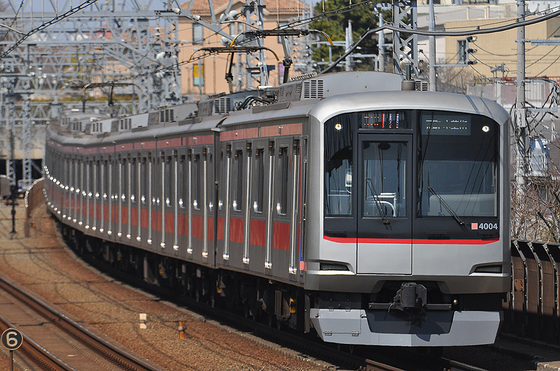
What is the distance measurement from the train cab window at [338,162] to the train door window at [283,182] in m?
1.15

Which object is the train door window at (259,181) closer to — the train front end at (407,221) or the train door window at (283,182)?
the train door window at (283,182)

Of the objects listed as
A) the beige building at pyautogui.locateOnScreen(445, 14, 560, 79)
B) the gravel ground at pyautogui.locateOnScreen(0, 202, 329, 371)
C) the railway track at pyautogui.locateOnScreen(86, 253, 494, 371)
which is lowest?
the gravel ground at pyautogui.locateOnScreen(0, 202, 329, 371)

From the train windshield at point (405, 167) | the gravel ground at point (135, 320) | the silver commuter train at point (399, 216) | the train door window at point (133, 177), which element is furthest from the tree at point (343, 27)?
the train windshield at point (405, 167)

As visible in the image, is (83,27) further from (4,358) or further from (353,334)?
(353,334)

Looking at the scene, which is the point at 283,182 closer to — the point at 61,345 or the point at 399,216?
the point at 399,216

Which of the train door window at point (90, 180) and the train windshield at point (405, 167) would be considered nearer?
the train windshield at point (405, 167)

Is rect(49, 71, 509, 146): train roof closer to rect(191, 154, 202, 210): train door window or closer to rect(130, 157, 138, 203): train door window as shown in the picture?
rect(191, 154, 202, 210): train door window

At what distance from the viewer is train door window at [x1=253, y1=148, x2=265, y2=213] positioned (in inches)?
480

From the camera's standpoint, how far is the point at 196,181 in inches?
602

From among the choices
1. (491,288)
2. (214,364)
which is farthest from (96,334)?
(491,288)

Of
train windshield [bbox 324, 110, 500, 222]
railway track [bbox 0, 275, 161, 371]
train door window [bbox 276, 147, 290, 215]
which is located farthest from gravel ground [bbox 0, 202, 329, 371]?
train windshield [bbox 324, 110, 500, 222]

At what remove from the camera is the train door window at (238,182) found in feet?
42.9

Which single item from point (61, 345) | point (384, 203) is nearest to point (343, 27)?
point (61, 345)

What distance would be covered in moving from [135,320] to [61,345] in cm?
209
